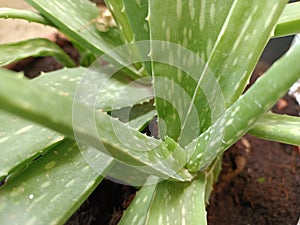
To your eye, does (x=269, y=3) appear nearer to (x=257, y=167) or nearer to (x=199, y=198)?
(x=199, y=198)

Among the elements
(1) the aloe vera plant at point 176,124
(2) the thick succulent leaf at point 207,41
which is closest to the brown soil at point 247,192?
(1) the aloe vera plant at point 176,124

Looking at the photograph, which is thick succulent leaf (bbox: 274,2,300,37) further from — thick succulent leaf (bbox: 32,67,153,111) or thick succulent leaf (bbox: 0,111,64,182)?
thick succulent leaf (bbox: 0,111,64,182)

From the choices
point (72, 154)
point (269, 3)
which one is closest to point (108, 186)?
point (72, 154)

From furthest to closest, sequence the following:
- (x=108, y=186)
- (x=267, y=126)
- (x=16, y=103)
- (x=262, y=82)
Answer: (x=108, y=186), (x=267, y=126), (x=262, y=82), (x=16, y=103)

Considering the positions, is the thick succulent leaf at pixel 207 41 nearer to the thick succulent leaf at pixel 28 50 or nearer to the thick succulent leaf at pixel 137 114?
the thick succulent leaf at pixel 137 114

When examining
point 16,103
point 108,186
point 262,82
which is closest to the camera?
point 16,103

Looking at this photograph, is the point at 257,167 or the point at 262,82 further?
the point at 257,167

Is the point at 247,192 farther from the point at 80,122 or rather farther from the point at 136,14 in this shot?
the point at 80,122

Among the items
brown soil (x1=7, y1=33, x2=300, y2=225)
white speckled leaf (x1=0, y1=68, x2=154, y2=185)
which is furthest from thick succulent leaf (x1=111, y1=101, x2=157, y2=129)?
brown soil (x1=7, y1=33, x2=300, y2=225)
